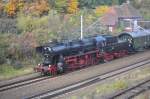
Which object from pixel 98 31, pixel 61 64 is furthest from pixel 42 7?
pixel 61 64

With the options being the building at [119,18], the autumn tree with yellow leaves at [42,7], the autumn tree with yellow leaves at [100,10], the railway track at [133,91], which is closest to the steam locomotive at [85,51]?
the railway track at [133,91]

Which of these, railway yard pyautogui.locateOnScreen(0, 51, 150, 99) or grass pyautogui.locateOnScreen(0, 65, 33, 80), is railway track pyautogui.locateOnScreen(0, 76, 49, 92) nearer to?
railway yard pyautogui.locateOnScreen(0, 51, 150, 99)

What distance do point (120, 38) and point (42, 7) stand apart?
14.0m

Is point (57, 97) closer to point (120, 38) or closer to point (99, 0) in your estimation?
point (120, 38)

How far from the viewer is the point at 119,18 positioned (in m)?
66.3

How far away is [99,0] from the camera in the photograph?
74.6m

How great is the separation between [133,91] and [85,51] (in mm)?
11849

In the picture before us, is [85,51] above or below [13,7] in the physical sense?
below

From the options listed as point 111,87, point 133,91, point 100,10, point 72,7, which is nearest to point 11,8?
point 72,7

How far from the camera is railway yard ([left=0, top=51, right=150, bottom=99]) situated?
22781mm

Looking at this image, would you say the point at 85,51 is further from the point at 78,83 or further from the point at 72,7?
the point at 72,7

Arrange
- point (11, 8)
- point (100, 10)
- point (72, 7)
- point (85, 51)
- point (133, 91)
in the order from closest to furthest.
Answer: point (133, 91), point (85, 51), point (11, 8), point (72, 7), point (100, 10)

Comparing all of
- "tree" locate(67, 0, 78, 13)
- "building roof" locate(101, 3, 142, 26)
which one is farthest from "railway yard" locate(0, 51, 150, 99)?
"building roof" locate(101, 3, 142, 26)

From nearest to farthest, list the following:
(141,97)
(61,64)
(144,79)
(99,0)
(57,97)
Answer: (141,97)
(57,97)
(144,79)
(61,64)
(99,0)
